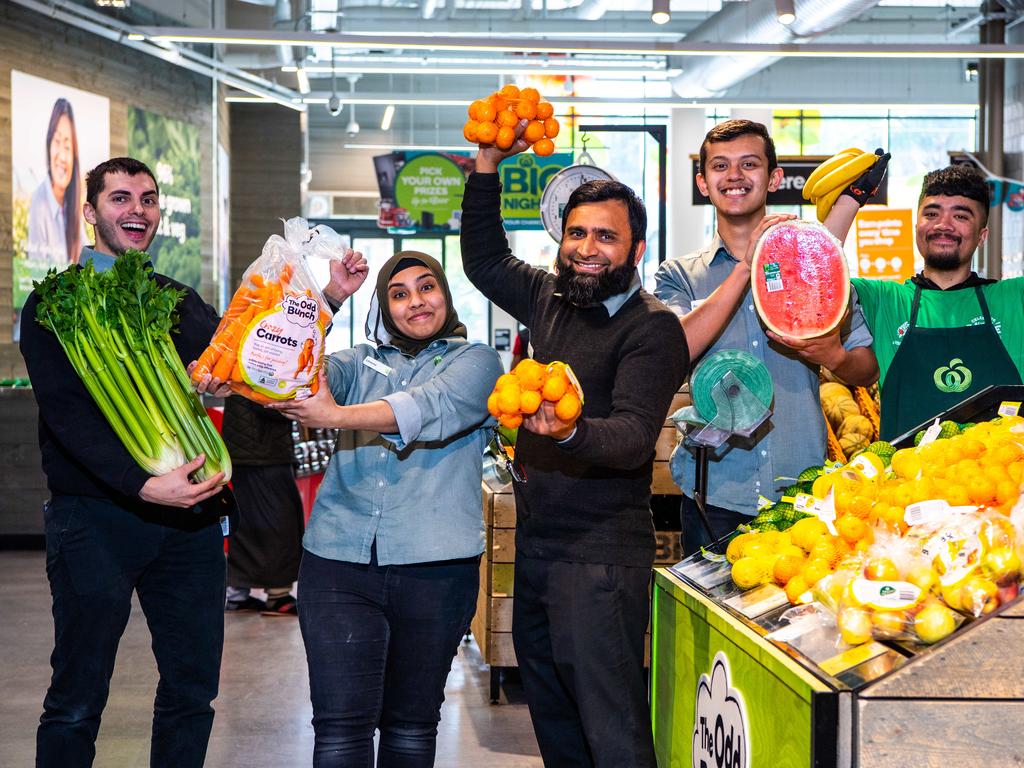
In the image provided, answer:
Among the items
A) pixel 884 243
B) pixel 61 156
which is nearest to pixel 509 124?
pixel 61 156

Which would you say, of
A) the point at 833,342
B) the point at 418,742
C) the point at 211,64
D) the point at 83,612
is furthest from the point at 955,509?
the point at 211,64

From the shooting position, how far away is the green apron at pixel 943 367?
9.97ft

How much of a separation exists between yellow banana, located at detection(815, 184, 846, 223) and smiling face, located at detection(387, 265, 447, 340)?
93 centimetres

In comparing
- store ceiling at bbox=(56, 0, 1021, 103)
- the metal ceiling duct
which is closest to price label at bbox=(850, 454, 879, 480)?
store ceiling at bbox=(56, 0, 1021, 103)

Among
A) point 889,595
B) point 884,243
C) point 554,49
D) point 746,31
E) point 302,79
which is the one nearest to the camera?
point 889,595

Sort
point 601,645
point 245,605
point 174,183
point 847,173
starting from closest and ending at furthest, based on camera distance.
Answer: point 601,645, point 847,173, point 245,605, point 174,183

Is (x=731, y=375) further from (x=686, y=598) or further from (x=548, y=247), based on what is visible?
(x=548, y=247)

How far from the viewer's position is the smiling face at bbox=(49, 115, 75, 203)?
884 cm

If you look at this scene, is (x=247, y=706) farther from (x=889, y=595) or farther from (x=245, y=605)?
(x=889, y=595)

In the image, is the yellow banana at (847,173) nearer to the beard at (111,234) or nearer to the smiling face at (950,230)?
the smiling face at (950,230)

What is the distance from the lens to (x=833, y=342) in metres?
2.58

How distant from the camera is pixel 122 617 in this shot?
278cm

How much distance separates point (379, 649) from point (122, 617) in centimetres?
66

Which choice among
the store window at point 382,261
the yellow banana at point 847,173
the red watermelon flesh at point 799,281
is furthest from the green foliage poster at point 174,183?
the red watermelon flesh at point 799,281
